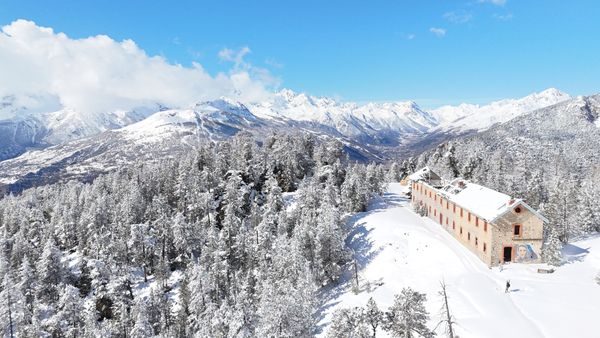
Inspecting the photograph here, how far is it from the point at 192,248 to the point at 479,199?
2413 inches

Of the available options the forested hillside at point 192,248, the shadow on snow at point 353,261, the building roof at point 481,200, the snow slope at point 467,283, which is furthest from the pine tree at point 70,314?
the building roof at point 481,200

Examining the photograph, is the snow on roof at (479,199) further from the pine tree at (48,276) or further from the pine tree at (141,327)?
the pine tree at (48,276)

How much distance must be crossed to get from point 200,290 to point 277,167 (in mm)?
55041

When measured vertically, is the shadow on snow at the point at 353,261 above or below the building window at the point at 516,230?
below

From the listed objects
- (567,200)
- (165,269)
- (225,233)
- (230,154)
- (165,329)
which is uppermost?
(230,154)

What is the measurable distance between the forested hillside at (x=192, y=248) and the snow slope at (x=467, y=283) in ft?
20.7

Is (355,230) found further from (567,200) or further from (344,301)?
(567,200)

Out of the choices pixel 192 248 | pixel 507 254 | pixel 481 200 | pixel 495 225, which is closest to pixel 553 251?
pixel 507 254

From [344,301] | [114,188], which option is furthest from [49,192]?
[344,301]

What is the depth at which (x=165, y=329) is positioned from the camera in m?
68.7

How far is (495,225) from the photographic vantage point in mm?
59812

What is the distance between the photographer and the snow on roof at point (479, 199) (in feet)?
201

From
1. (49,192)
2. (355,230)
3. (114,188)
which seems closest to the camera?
(355,230)

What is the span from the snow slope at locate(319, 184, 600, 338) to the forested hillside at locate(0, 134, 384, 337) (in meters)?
6.30
